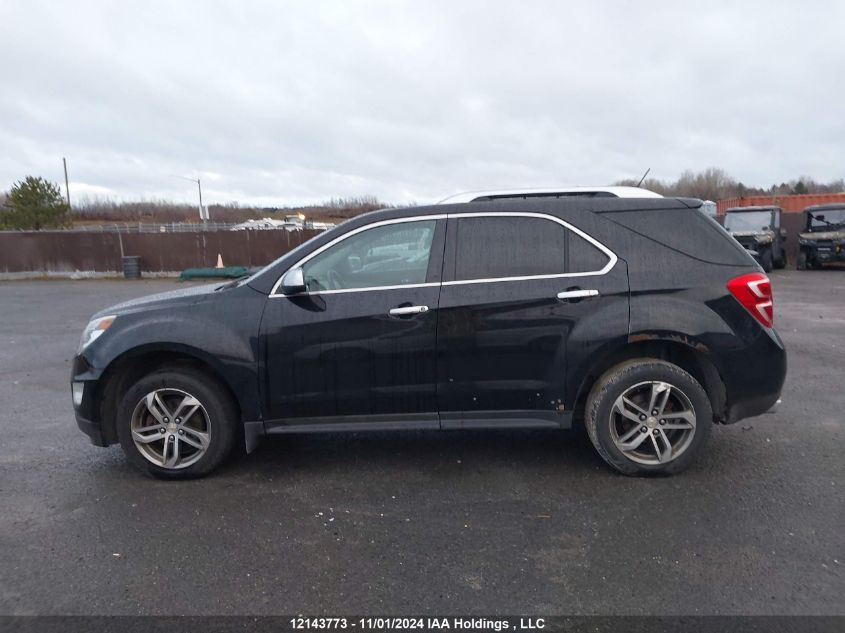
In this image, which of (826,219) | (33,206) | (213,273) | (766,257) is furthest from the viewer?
(33,206)

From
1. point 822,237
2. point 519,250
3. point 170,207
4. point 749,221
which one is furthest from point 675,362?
point 170,207

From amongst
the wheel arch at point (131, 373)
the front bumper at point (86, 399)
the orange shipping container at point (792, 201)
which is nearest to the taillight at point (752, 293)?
the wheel arch at point (131, 373)

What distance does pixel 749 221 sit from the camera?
19844mm

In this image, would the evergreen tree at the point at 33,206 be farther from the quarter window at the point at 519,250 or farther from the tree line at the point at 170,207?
the quarter window at the point at 519,250

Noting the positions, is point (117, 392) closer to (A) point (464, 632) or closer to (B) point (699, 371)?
(A) point (464, 632)

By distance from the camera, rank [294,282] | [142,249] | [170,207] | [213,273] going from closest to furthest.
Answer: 1. [294,282]
2. [213,273]
3. [142,249]
4. [170,207]

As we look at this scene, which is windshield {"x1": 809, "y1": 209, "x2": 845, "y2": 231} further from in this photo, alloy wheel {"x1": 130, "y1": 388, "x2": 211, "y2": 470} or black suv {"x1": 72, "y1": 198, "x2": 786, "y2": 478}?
alloy wheel {"x1": 130, "y1": 388, "x2": 211, "y2": 470}

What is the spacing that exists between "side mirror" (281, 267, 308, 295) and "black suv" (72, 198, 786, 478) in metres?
0.02

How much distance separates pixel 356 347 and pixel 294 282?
1.93 ft

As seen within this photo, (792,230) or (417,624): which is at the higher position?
(792,230)

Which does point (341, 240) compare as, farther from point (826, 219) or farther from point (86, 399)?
point (826, 219)

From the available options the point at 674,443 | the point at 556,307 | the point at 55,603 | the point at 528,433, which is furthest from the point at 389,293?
the point at 55,603

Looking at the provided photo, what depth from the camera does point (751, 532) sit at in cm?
328

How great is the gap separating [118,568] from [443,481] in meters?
1.97
